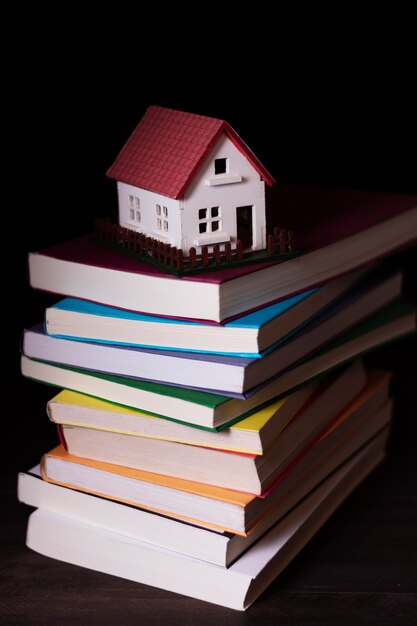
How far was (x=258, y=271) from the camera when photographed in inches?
85.7

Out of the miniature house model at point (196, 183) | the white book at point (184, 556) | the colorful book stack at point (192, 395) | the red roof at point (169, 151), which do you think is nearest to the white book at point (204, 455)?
the colorful book stack at point (192, 395)

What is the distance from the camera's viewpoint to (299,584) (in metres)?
2.29

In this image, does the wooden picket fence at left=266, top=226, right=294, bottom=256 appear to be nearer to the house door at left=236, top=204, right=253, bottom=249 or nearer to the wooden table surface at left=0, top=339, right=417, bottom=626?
the house door at left=236, top=204, right=253, bottom=249

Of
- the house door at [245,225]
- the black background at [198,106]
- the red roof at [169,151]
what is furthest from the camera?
the black background at [198,106]

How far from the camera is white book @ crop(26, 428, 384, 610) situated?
2.21 meters

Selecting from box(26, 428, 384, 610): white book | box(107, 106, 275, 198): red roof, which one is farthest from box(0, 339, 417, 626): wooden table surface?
box(107, 106, 275, 198): red roof

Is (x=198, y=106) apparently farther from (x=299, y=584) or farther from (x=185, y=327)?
(x=299, y=584)

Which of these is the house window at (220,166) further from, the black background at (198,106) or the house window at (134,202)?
the black background at (198,106)

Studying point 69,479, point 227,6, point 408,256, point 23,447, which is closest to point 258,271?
point 69,479

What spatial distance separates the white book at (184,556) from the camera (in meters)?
2.21

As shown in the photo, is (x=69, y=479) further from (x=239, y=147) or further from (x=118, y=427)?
(x=239, y=147)

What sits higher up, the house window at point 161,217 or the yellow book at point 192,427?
the house window at point 161,217

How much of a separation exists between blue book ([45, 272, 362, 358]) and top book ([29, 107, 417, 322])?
2 cm

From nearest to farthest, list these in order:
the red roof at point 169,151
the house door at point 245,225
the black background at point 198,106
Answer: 1. the red roof at point 169,151
2. the house door at point 245,225
3. the black background at point 198,106
